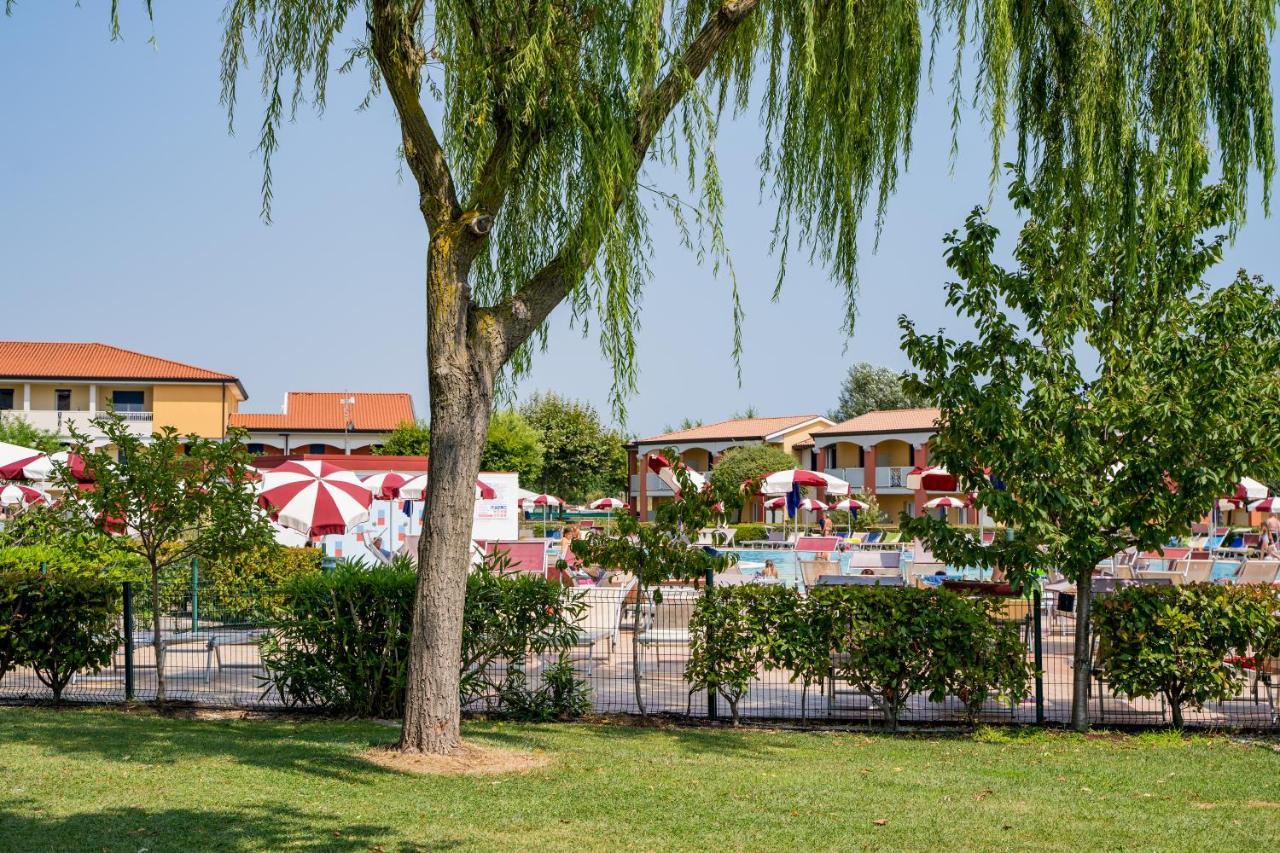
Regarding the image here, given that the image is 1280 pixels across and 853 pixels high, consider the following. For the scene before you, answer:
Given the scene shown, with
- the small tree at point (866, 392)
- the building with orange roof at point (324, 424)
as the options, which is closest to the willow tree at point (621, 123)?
the building with orange roof at point (324, 424)

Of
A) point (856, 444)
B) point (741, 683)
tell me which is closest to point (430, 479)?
point (741, 683)

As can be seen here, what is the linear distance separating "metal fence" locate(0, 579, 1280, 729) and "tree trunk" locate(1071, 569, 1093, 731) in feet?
0.74

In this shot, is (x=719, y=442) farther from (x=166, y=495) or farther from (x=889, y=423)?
(x=166, y=495)

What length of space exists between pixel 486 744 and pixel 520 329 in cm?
292

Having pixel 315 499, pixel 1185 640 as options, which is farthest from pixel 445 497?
pixel 315 499

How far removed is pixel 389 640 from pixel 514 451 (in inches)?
1930

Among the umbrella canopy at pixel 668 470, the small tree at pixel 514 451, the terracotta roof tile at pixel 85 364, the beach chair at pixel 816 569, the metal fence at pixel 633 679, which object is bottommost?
the metal fence at pixel 633 679

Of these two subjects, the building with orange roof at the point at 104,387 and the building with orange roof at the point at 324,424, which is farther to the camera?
the building with orange roof at the point at 324,424

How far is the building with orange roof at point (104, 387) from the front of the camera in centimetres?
6288

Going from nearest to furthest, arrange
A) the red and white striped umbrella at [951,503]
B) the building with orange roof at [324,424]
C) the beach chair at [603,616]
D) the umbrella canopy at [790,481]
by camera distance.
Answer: the beach chair at [603,616]
the red and white striped umbrella at [951,503]
the umbrella canopy at [790,481]
the building with orange roof at [324,424]

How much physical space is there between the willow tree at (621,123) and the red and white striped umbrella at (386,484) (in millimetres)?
16617

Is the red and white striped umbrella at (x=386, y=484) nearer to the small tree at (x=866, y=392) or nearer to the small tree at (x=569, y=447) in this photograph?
the small tree at (x=569, y=447)

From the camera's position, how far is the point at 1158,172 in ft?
25.0

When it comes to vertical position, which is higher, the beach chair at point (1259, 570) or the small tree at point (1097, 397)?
the small tree at point (1097, 397)
